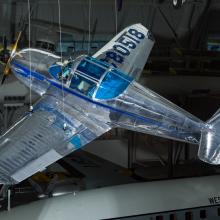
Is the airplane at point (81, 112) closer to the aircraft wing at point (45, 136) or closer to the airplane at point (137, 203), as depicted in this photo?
the aircraft wing at point (45, 136)

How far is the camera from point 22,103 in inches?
219

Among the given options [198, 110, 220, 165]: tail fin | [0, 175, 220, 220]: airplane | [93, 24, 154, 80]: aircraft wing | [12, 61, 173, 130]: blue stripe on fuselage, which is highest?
[93, 24, 154, 80]: aircraft wing

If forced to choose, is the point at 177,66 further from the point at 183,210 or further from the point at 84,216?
the point at 84,216

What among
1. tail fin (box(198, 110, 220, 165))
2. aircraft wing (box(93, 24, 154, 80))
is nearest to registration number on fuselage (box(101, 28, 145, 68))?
aircraft wing (box(93, 24, 154, 80))

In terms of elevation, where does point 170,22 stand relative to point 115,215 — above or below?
above

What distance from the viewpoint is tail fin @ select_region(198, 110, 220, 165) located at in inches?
116

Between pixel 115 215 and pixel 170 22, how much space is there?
187 inches

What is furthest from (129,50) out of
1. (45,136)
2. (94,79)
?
(45,136)

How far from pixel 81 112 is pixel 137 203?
1115 mm

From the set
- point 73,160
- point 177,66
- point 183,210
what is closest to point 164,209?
point 183,210

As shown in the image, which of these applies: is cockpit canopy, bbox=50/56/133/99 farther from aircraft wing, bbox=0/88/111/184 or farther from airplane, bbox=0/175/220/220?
airplane, bbox=0/175/220/220

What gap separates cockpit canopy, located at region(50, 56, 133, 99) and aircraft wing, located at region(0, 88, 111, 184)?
5.0 inches

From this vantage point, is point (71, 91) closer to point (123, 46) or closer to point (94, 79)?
point (94, 79)

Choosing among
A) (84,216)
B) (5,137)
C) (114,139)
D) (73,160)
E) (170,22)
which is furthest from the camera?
(170,22)
